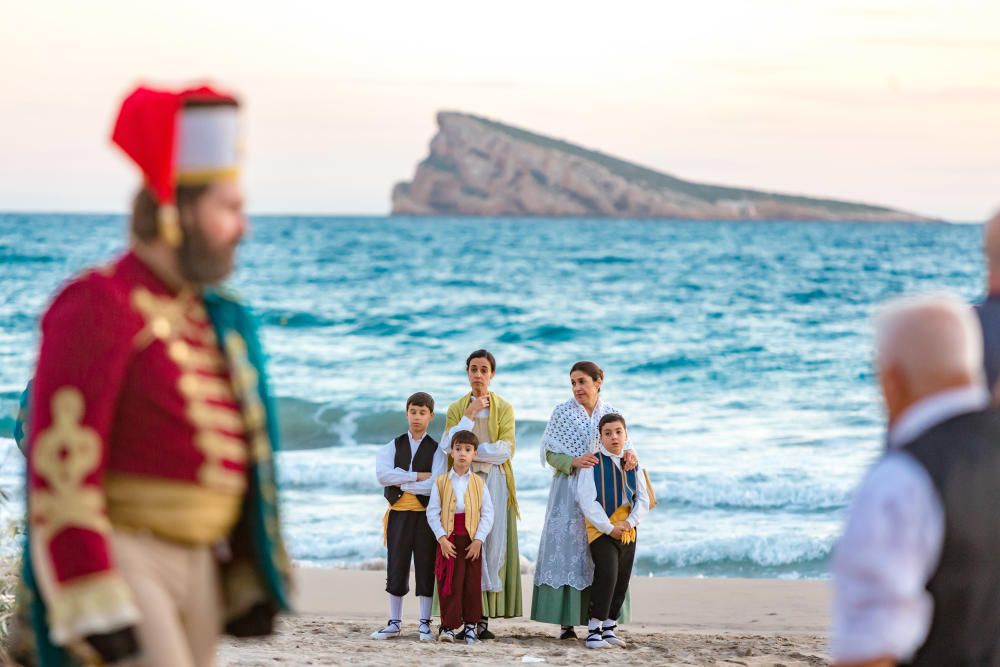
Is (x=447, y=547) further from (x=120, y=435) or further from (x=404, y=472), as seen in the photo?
(x=120, y=435)

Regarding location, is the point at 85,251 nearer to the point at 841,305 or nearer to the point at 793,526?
the point at 841,305

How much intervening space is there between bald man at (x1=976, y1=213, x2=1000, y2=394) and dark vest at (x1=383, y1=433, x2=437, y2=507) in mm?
4700

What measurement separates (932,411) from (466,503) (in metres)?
5.48

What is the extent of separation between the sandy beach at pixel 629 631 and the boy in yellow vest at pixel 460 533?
22 cm

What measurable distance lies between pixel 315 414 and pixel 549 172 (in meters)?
68.2

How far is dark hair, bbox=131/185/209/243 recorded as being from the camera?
274 centimetres

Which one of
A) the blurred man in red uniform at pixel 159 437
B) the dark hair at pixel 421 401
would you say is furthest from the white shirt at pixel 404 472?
the blurred man in red uniform at pixel 159 437

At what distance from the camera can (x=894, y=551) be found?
92.5 inches

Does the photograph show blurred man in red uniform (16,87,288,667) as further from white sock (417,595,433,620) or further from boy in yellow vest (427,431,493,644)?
white sock (417,595,433,620)

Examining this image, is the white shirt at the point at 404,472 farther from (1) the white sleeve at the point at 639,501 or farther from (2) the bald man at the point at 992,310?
(2) the bald man at the point at 992,310

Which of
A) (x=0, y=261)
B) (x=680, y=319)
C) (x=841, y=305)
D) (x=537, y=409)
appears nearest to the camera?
(x=537, y=409)

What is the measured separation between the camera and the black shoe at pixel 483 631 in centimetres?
786

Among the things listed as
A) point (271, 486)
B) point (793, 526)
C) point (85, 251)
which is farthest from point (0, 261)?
point (271, 486)

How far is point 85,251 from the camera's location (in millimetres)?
49656
